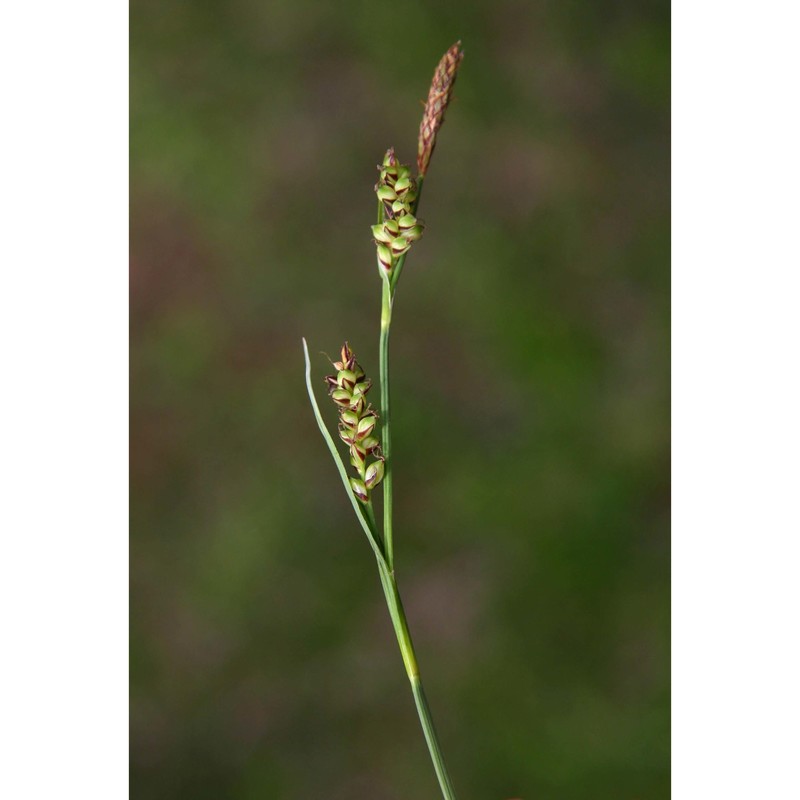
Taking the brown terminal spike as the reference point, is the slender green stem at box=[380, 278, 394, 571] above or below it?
below

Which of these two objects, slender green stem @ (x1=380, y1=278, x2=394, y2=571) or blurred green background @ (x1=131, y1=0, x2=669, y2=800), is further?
blurred green background @ (x1=131, y1=0, x2=669, y2=800)

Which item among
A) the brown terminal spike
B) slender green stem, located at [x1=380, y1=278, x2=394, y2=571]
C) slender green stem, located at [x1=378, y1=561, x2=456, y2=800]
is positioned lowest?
slender green stem, located at [x1=378, y1=561, x2=456, y2=800]
